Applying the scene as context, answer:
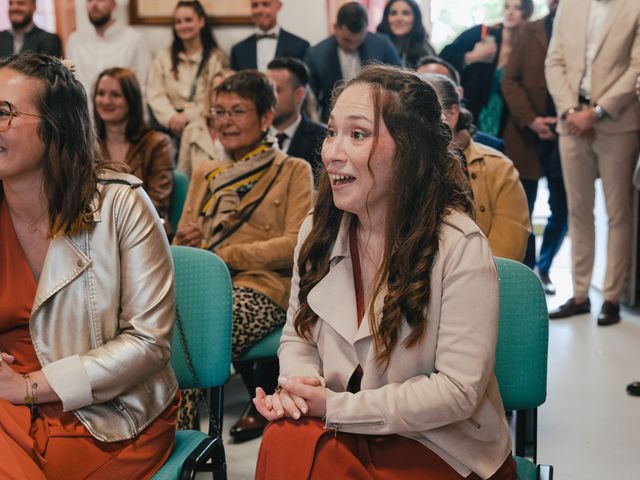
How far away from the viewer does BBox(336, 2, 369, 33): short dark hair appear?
530 centimetres

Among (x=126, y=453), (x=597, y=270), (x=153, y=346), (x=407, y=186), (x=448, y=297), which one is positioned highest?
(x=407, y=186)

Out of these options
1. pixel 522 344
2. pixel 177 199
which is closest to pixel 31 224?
pixel 522 344

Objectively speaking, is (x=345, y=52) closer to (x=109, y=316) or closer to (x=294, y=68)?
(x=294, y=68)

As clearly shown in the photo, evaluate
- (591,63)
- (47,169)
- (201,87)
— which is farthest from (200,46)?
(47,169)

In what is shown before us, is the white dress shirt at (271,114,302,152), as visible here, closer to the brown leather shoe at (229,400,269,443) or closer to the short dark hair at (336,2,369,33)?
the brown leather shoe at (229,400,269,443)

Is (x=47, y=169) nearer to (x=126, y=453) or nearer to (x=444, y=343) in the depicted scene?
(x=126, y=453)

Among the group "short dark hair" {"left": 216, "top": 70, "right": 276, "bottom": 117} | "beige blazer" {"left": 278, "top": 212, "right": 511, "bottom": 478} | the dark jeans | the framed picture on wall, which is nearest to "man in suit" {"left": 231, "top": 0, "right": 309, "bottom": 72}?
the framed picture on wall

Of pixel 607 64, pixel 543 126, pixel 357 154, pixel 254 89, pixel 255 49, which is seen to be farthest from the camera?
pixel 255 49

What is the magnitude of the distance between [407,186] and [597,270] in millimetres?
4168

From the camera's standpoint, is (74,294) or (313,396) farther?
(74,294)

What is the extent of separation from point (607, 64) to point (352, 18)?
153 cm

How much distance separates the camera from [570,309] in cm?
479

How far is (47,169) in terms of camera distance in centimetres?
183

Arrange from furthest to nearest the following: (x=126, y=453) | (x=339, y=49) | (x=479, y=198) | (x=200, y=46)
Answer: (x=200, y=46) < (x=339, y=49) < (x=479, y=198) < (x=126, y=453)
